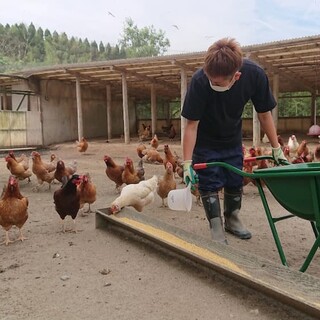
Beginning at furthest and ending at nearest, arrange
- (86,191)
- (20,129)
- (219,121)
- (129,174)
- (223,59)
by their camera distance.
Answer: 1. (20,129)
2. (129,174)
3. (86,191)
4. (219,121)
5. (223,59)

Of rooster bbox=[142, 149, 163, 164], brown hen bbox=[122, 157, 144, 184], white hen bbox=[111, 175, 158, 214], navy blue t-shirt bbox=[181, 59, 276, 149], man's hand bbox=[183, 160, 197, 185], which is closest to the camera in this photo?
man's hand bbox=[183, 160, 197, 185]

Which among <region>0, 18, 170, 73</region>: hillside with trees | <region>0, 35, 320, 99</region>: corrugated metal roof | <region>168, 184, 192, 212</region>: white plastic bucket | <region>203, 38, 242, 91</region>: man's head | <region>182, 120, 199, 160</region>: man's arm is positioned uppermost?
<region>0, 18, 170, 73</region>: hillside with trees

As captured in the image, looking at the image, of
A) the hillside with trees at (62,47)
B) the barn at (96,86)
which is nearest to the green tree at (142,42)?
the hillside with trees at (62,47)

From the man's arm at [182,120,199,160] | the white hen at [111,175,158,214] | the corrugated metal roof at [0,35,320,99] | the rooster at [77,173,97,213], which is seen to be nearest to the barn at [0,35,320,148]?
the corrugated metal roof at [0,35,320,99]

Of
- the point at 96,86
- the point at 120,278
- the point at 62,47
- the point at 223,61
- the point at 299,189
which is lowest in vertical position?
the point at 120,278

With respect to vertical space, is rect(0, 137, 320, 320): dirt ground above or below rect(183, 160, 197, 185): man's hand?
below

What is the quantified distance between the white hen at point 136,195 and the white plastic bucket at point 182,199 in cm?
154

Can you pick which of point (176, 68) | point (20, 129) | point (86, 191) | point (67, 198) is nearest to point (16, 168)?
point (86, 191)

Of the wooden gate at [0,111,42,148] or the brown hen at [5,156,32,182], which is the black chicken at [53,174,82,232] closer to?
the brown hen at [5,156,32,182]

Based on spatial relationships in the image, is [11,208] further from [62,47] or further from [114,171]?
[62,47]

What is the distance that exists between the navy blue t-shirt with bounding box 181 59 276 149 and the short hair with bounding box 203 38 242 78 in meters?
0.38

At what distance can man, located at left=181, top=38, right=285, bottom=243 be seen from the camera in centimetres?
302

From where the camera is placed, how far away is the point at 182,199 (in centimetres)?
298

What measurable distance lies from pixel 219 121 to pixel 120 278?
151 centimetres
